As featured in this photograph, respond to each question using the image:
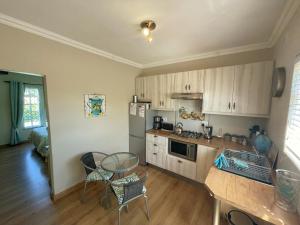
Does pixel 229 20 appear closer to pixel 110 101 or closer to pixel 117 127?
pixel 110 101

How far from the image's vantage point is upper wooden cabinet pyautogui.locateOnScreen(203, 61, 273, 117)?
2.06 meters

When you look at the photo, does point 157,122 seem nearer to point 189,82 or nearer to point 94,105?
point 189,82

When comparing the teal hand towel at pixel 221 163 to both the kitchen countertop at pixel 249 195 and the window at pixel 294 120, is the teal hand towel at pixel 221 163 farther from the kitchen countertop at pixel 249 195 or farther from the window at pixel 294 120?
the window at pixel 294 120

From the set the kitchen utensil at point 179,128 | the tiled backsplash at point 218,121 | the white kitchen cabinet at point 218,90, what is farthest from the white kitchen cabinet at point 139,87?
the white kitchen cabinet at point 218,90

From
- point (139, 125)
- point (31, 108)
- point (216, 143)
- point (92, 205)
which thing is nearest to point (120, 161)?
point (92, 205)

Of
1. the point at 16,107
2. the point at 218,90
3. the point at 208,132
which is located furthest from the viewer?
the point at 16,107

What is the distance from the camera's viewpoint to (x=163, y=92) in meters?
3.12

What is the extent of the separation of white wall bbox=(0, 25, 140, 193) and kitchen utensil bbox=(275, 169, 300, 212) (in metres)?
2.75

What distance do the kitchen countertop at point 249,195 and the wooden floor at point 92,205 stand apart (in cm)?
96

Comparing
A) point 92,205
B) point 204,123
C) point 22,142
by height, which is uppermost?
point 204,123

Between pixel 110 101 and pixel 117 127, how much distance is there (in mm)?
659

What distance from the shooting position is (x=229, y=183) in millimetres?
1317

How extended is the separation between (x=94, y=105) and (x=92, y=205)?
67.4 inches

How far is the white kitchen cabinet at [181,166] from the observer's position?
259 centimetres
